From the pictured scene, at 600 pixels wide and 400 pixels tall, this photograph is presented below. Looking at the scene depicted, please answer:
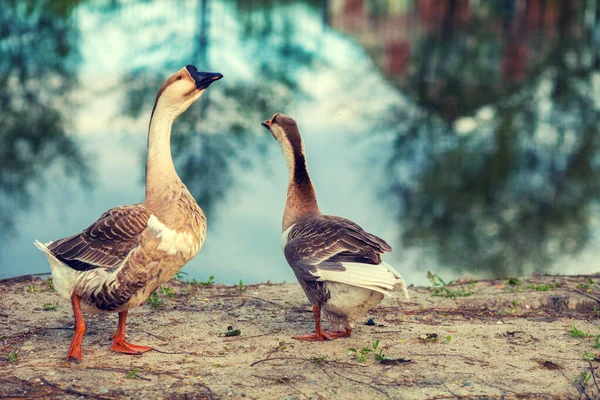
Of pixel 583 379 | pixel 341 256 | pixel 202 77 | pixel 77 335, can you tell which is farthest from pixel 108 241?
pixel 583 379

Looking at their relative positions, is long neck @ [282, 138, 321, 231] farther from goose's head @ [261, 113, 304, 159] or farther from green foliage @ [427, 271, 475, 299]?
green foliage @ [427, 271, 475, 299]

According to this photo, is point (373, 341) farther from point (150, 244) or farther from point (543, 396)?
point (150, 244)

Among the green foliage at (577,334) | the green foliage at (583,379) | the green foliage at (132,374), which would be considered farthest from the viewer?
the green foliage at (577,334)

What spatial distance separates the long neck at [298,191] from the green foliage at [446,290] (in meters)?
2.48

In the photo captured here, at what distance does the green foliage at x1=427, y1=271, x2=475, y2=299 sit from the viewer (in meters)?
8.62

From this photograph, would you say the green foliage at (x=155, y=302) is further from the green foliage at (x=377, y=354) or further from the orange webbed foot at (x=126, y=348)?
the green foliage at (x=377, y=354)

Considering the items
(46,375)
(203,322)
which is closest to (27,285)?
(203,322)

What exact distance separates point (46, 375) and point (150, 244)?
1.38 metres

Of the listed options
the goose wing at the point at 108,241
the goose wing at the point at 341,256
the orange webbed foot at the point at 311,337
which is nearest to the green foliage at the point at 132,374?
Result: the goose wing at the point at 108,241

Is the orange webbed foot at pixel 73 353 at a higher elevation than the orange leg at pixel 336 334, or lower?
lower

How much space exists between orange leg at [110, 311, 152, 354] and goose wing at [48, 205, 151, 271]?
686 mm

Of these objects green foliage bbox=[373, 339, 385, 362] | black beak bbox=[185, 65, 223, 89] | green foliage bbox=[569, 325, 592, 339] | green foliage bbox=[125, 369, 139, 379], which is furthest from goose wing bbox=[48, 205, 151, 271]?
green foliage bbox=[569, 325, 592, 339]

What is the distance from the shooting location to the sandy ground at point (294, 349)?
17.7 ft

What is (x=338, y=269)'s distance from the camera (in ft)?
20.1
